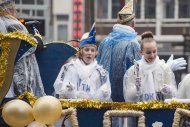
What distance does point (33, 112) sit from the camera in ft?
22.9

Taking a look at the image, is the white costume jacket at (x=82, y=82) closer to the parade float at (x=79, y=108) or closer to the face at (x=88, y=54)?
the face at (x=88, y=54)

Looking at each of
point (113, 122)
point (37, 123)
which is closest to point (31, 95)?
point (37, 123)

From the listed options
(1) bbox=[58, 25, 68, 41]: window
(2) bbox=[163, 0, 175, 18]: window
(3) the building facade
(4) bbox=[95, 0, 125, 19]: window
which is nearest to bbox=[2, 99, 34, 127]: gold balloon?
(3) the building facade

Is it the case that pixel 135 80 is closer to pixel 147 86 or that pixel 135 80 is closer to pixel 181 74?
pixel 147 86

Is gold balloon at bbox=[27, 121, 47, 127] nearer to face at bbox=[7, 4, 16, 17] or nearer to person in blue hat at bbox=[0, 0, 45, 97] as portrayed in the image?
person in blue hat at bbox=[0, 0, 45, 97]

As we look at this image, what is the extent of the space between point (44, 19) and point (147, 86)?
3032 cm

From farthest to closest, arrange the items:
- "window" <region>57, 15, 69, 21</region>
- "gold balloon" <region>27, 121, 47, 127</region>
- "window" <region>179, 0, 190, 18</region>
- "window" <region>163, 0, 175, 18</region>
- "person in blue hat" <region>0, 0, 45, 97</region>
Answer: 1. "window" <region>163, 0, 175, 18</region>
2. "window" <region>179, 0, 190, 18</region>
3. "window" <region>57, 15, 69, 21</region>
4. "person in blue hat" <region>0, 0, 45, 97</region>
5. "gold balloon" <region>27, 121, 47, 127</region>

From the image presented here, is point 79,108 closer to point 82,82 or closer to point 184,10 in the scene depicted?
point 82,82

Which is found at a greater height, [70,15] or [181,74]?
[70,15]

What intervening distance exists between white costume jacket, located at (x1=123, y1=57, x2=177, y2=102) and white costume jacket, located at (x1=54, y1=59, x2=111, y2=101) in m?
0.26

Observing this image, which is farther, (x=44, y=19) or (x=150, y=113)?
(x=44, y=19)

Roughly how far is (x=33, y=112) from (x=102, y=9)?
32.0m

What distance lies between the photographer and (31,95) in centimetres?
728

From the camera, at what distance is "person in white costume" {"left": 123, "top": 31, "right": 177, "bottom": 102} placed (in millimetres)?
7840
